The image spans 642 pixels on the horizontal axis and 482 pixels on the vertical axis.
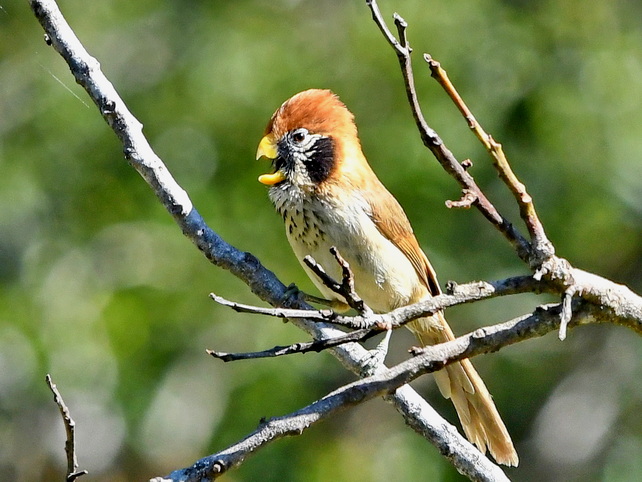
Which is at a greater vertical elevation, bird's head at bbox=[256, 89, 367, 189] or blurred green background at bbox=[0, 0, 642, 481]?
blurred green background at bbox=[0, 0, 642, 481]

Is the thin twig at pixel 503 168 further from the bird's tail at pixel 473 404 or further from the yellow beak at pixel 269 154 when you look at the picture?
the yellow beak at pixel 269 154

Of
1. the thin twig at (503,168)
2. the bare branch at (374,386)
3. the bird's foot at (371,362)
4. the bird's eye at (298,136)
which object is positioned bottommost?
the bare branch at (374,386)

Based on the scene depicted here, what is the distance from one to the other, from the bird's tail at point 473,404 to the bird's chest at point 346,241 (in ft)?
1.43

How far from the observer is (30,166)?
8.81m

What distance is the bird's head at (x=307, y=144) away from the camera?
16.1 ft

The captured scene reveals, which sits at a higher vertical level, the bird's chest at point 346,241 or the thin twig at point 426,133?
the bird's chest at point 346,241

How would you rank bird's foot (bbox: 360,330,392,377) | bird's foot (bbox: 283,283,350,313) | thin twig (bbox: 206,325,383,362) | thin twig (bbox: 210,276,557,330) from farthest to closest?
bird's foot (bbox: 283,283,350,313), bird's foot (bbox: 360,330,392,377), thin twig (bbox: 210,276,557,330), thin twig (bbox: 206,325,383,362)

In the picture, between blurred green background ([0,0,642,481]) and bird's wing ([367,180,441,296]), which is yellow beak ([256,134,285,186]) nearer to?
bird's wing ([367,180,441,296])

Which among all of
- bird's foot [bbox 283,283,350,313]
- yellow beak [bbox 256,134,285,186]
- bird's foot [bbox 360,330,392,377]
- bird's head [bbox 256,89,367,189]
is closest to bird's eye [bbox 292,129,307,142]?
bird's head [bbox 256,89,367,189]

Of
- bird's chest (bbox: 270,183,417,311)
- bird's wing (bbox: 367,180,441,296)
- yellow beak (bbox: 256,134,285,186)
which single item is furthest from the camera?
bird's wing (bbox: 367,180,441,296)

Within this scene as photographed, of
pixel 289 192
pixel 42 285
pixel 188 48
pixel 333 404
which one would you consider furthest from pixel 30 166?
pixel 333 404

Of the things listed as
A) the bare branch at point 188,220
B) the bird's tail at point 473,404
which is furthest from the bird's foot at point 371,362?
the bird's tail at point 473,404

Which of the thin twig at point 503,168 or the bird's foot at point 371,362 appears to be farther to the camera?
the bird's foot at point 371,362

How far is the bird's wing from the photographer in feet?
16.6
